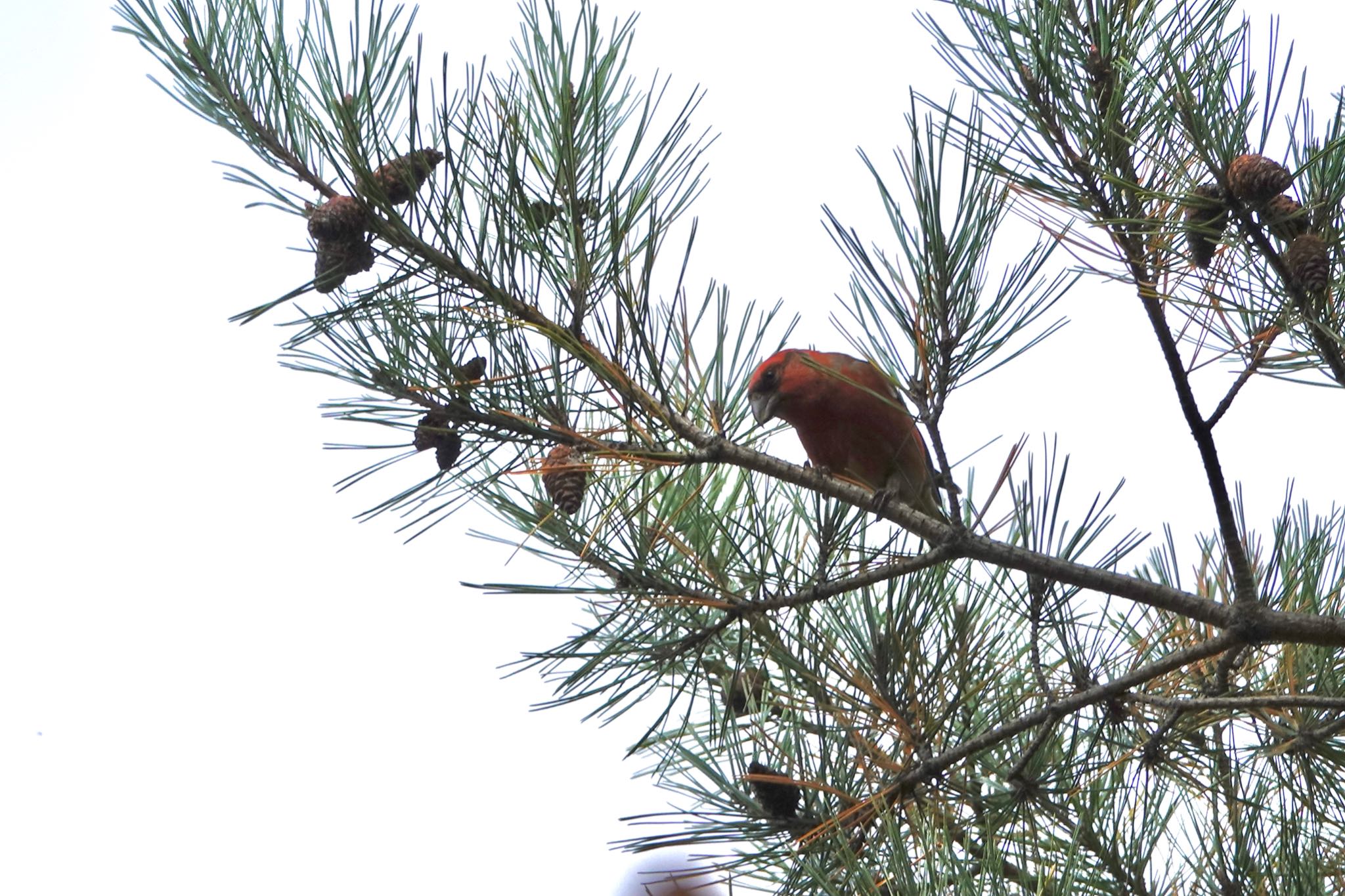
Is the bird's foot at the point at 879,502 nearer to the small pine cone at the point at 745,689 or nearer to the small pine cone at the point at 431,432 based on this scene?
the small pine cone at the point at 745,689

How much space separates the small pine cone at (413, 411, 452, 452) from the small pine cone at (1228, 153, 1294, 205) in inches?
34.7

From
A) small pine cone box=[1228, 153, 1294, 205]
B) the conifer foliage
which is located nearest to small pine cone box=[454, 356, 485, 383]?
the conifer foliage

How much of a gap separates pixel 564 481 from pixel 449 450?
145 mm

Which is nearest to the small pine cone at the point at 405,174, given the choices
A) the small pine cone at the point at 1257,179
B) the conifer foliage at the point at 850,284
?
the conifer foliage at the point at 850,284

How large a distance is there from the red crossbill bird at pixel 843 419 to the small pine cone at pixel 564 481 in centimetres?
59

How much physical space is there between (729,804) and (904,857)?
0.58m

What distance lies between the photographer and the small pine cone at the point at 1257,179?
1251 mm

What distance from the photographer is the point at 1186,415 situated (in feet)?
4.25

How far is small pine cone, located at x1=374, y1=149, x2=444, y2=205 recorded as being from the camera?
1.31 meters

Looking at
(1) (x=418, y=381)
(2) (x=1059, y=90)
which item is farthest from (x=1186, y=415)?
(1) (x=418, y=381)

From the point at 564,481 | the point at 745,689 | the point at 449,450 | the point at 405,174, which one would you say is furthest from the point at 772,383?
the point at 405,174

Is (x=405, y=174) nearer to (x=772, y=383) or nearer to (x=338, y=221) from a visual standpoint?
(x=338, y=221)

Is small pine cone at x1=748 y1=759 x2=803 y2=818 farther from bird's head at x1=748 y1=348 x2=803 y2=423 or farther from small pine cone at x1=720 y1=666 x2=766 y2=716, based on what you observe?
bird's head at x1=748 y1=348 x2=803 y2=423

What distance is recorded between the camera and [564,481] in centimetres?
146
